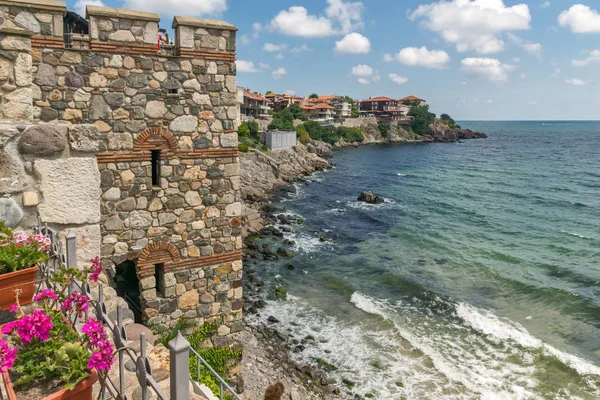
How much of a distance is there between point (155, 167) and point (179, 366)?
5.79 m

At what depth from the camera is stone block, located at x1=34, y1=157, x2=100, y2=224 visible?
21.4 feet

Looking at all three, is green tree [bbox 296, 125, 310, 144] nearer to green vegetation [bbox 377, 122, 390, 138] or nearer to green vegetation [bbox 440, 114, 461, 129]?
green vegetation [bbox 377, 122, 390, 138]

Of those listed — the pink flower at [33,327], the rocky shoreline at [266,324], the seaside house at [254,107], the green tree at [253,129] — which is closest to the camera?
the pink flower at [33,327]

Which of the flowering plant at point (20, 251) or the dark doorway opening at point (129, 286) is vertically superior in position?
the flowering plant at point (20, 251)

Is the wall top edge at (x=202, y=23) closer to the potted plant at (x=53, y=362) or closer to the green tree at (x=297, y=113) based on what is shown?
the potted plant at (x=53, y=362)

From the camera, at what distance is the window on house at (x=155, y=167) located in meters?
8.16

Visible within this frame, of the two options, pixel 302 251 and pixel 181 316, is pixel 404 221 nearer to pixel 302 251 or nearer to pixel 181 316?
pixel 302 251

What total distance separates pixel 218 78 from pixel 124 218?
3.27 m

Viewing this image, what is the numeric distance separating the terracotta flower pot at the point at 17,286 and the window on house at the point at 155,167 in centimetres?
342

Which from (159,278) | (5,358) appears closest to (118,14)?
(159,278)

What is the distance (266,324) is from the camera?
17.1 metres

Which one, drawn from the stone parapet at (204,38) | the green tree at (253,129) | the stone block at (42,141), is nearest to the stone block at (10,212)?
the stone block at (42,141)

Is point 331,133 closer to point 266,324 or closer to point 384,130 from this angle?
point 384,130

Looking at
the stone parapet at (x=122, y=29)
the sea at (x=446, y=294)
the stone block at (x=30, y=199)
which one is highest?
the stone parapet at (x=122, y=29)
